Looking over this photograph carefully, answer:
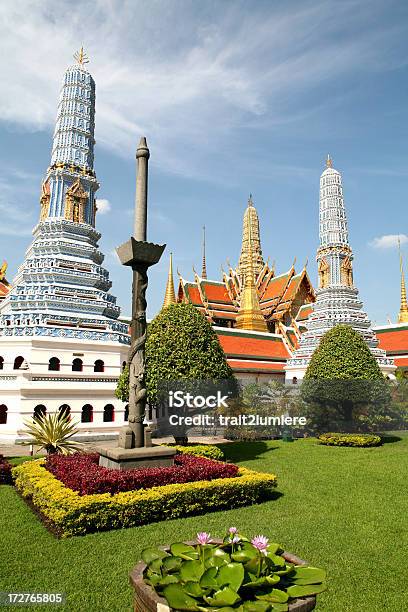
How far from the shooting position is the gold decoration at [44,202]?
24.9 meters

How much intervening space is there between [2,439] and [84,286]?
8.24 meters

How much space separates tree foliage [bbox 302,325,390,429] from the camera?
822 inches

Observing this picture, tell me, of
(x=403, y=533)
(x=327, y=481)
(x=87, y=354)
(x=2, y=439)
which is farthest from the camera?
(x=87, y=354)


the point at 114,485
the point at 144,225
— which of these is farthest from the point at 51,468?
the point at 144,225

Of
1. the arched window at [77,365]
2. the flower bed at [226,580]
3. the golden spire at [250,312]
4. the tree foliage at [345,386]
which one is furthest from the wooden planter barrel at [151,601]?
the golden spire at [250,312]

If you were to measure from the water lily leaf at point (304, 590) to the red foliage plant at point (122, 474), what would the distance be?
5.74 metres

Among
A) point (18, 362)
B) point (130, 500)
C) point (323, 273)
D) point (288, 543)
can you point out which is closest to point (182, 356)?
point (130, 500)

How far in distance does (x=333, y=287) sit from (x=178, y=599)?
1337 inches

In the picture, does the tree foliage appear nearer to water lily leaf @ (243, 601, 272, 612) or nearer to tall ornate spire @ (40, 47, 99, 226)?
tall ornate spire @ (40, 47, 99, 226)

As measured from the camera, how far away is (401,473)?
1344cm

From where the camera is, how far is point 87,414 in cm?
2070

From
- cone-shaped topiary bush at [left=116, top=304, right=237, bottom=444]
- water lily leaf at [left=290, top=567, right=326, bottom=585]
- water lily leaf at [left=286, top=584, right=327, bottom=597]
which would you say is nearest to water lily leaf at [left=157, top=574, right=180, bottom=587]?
water lily leaf at [left=286, top=584, right=327, bottom=597]

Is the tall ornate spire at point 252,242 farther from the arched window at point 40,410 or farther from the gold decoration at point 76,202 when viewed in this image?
the arched window at point 40,410

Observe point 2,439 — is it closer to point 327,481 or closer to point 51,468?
point 51,468
